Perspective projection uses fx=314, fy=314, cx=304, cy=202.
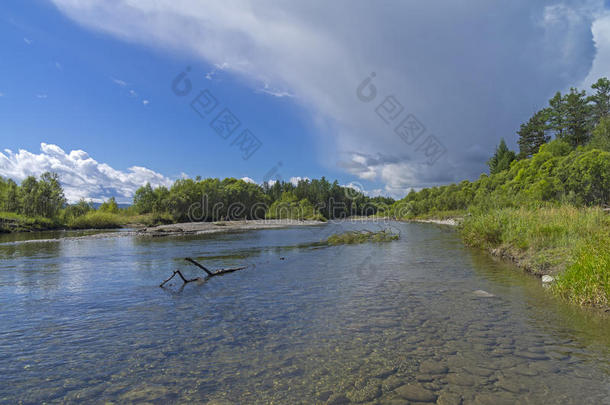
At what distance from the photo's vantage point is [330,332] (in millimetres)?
9977

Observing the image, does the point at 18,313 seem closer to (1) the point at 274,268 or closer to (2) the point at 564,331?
(1) the point at 274,268

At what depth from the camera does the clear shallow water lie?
21.9 feet

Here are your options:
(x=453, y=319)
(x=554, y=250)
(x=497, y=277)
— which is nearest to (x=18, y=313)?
(x=453, y=319)

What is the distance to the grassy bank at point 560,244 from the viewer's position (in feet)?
35.8

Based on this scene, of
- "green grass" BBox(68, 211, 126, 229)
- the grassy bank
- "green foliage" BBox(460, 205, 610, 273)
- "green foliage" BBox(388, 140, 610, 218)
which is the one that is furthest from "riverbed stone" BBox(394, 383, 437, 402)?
"green grass" BBox(68, 211, 126, 229)

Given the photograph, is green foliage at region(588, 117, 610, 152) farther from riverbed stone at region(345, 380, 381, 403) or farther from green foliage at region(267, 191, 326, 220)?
green foliage at region(267, 191, 326, 220)

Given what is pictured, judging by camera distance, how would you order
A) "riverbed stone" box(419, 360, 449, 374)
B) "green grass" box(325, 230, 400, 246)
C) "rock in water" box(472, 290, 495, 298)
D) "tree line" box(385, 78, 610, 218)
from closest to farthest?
"riverbed stone" box(419, 360, 449, 374)
"rock in water" box(472, 290, 495, 298)
"green grass" box(325, 230, 400, 246)
"tree line" box(385, 78, 610, 218)

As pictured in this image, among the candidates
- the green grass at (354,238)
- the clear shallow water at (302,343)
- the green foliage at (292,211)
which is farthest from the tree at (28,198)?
the green foliage at (292,211)

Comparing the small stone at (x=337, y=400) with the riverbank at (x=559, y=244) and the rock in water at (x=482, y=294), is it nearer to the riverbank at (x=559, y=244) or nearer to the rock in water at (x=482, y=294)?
the rock in water at (x=482, y=294)

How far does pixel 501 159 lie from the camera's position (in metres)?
130

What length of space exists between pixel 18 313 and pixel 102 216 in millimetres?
85854

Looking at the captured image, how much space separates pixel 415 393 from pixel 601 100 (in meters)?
125

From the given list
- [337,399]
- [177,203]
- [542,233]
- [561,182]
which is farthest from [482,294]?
[177,203]

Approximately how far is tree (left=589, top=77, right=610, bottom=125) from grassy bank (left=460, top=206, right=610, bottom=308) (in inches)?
3700
